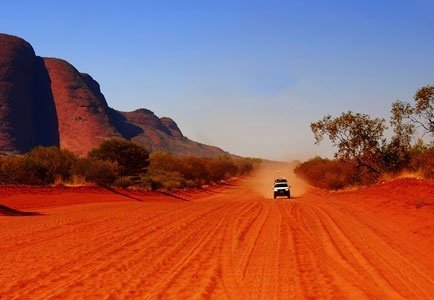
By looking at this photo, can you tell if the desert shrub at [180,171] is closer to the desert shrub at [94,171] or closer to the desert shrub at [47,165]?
the desert shrub at [94,171]

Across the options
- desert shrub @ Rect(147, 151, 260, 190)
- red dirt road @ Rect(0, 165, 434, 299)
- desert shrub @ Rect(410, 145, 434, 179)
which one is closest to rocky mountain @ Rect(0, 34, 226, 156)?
desert shrub @ Rect(147, 151, 260, 190)

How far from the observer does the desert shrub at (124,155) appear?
52.9 m

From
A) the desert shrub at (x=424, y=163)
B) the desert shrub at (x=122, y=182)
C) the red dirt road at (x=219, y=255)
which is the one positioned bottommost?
the red dirt road at (x=219, y=255)

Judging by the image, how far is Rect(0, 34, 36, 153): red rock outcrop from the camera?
10362cm

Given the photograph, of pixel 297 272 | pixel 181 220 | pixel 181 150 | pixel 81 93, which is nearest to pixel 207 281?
pixel 297 272

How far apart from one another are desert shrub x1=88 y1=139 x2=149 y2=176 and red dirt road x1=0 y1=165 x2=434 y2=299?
98.1ft

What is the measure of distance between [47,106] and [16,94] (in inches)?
459

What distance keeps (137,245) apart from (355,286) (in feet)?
21.7

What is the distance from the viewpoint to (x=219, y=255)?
12.5 metres

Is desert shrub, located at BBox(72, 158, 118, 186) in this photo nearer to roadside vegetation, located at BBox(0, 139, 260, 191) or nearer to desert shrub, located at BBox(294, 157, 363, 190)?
roadside vegetation, located at BBox(0, 139, 260, 191)

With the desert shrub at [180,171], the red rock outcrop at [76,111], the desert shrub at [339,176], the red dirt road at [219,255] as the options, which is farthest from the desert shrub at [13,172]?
the red rock outcrop at [76,111]

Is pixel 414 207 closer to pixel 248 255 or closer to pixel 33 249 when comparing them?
pixel 248 255

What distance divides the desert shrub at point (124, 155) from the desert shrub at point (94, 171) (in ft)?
28.7

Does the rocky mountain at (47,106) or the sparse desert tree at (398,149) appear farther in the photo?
the rocky mountain at (47,106)
